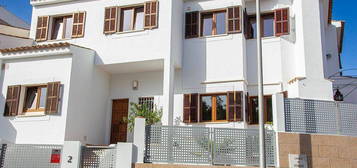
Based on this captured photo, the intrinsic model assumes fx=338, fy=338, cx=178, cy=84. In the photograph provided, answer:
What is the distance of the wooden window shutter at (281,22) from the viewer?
48.8 feet

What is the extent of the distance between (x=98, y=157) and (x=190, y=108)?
202 inches

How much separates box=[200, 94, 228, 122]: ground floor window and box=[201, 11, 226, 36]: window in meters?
2.98

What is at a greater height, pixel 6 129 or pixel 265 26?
pixel 265 26

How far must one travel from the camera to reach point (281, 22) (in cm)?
1499

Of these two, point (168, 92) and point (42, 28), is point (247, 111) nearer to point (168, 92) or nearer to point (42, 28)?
point (168, 92)

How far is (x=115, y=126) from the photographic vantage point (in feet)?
51.7

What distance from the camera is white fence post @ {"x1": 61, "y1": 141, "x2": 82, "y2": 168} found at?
1043cm

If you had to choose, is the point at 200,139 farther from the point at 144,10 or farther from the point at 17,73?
the point at 17,73

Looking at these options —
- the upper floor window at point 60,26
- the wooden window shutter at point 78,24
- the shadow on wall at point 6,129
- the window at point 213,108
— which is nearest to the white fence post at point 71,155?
the shadow on wall at point 6,129

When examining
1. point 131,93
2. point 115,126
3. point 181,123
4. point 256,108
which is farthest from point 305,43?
point 115,126

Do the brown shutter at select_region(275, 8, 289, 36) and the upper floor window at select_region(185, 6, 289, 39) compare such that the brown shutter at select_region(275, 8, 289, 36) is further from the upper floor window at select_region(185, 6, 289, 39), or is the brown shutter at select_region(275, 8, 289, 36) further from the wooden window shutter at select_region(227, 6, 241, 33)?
the wooden window shutter at select_region(227, 6, 241, 33)

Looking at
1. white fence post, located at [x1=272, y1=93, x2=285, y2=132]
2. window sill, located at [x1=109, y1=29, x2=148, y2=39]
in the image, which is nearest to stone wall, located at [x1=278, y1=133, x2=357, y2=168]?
white fence post, located at [x1=272, y1=93, x2=285, y2=132]

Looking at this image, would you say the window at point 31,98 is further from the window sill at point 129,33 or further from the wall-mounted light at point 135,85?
the wall-mounted light at point 135,85

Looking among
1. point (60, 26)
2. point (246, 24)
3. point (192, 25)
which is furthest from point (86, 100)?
point (246, 24)
